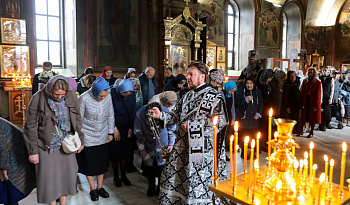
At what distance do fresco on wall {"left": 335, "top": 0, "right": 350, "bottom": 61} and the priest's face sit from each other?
62.4ft

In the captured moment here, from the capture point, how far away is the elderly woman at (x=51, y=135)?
2928mm

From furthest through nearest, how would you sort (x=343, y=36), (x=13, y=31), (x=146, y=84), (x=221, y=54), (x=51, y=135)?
1. (x=343, y=36)
2. (x=221, y=54)
3. (x=13, y=31)
4. (x=146, y=84)
5. (x=51, y=135)

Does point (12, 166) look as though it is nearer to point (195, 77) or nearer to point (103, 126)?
point (103, 126)

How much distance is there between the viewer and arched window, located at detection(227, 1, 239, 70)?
618 inches

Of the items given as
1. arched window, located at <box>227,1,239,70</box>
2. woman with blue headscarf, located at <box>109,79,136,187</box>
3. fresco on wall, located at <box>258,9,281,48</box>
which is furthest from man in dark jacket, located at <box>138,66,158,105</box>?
fresco on wall, located at <box>258,9,281,48</box>

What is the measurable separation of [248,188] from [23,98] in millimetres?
8048

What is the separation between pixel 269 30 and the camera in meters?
16.2

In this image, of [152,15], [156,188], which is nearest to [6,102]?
[152,15]

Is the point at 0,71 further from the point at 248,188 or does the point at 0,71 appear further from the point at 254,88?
the point at 248,188

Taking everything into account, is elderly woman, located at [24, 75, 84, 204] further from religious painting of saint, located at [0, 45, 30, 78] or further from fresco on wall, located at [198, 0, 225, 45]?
fresco on wall, located at [198, 0, 225, 45]

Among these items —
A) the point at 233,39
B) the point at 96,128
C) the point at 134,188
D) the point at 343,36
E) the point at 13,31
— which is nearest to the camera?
the point at 96,128

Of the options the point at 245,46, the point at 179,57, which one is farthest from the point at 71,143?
the point at 245,46

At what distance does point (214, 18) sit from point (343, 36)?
1018 centimetres

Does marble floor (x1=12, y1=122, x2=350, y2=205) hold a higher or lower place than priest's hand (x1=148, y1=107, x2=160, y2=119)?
lower
